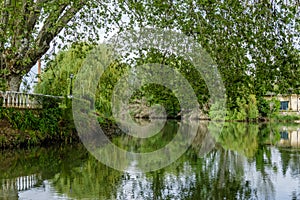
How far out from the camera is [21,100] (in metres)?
15.5

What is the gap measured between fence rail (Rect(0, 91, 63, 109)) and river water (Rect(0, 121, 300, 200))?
185cm

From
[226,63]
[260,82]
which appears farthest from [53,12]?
[260,82]

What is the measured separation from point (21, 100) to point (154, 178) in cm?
779

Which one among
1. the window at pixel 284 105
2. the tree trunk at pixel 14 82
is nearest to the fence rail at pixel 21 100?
the tree trunk at pixel 14 82

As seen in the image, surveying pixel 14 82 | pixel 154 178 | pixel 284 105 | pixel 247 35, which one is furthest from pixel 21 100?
pixel 284 105

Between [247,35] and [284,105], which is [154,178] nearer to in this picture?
[247,35]

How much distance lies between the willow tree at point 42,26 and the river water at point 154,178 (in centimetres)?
198

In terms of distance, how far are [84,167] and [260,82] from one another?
5.29 m

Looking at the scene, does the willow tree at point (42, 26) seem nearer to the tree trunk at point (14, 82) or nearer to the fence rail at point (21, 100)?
the tree trunk at point (14, 82)

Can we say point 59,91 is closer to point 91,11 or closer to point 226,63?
point 91,11

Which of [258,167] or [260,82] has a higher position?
[260,82]

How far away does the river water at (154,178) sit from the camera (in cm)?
754

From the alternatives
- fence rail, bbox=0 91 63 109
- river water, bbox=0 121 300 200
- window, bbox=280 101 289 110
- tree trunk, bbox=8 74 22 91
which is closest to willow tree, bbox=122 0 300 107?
river water, bbox=0 121 300 200

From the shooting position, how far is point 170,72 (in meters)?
8.09
